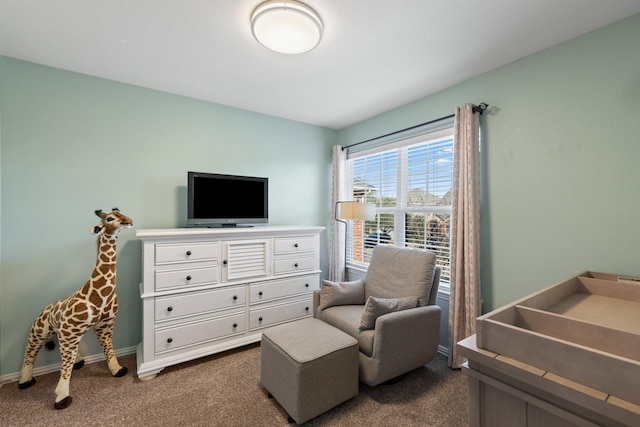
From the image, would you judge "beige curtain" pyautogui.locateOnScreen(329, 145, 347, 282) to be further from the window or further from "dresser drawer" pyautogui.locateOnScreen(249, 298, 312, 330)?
"dresser drawer" pyautogui.locateOnScreen(249, 298, 312, 330)

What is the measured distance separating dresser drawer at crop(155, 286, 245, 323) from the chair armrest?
1355mm

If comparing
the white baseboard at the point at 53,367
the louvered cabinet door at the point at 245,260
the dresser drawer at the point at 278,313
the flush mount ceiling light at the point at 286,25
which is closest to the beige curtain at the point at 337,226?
the dresser drawer at the point at 278,313

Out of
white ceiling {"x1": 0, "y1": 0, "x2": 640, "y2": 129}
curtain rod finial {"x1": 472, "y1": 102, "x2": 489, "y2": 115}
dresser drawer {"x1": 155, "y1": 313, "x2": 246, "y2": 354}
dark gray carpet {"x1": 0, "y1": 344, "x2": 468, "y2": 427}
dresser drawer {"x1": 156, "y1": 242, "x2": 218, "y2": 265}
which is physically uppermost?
white ceiling {"x1": 0, "y1": 0, "x2": 640, "y2": 129}

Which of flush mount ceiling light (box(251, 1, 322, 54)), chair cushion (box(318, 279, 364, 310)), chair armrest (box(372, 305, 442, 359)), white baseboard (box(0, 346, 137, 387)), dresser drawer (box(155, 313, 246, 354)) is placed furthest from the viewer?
chair cushion (box(318, 279, 364, 310))

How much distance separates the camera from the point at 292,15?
1.58m

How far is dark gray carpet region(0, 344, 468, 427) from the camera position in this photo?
1742mm

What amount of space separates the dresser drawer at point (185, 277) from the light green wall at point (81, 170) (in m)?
0.58

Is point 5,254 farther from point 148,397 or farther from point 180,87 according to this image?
point 180,87

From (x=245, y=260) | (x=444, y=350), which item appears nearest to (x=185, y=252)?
(x=245, y=260)

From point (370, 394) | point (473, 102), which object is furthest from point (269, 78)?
point (370, 394)

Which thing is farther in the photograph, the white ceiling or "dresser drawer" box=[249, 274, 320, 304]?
"dresser drawer" box=[249, 274, 320, 304]

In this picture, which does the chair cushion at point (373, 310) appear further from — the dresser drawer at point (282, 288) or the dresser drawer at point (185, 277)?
the dresser drawer at point (185, 277)

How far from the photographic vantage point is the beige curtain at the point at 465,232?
2.26 metres

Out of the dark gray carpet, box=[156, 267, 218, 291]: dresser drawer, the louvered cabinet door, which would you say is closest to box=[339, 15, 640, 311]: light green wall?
the dark gray carpet
